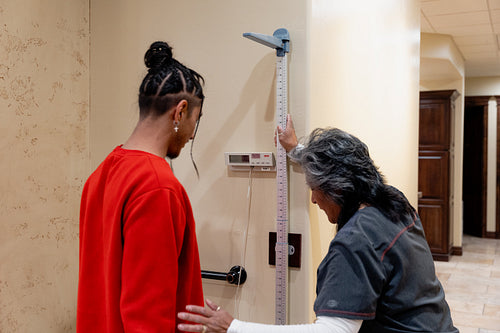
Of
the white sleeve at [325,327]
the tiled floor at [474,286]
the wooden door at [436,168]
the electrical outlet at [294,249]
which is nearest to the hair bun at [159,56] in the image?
the white sleeve at [325,327]

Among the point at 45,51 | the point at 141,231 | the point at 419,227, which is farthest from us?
the point at 45,51

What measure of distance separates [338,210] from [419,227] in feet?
0.77

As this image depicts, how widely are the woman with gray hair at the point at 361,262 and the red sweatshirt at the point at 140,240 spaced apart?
10 cm

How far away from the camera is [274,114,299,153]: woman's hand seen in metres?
1.72

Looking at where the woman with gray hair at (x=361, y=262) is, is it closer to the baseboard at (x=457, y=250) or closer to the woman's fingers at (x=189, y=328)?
the woman's fingers at (x=189, y=328)

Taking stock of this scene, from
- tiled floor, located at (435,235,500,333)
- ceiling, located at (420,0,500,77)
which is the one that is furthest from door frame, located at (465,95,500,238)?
ceiling, located at (420,0,500,77)

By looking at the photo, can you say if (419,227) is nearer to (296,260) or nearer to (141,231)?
(296,260)

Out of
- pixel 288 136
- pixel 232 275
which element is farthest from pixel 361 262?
pixel 232 275

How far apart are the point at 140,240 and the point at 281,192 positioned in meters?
0.78

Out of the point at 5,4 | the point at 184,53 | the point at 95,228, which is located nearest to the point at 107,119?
the point at 184,53

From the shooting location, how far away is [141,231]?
1084mm

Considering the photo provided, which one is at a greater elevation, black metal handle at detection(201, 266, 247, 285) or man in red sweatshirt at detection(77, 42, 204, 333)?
man in red sweatshirt at detection(77, 42, 204, 333)

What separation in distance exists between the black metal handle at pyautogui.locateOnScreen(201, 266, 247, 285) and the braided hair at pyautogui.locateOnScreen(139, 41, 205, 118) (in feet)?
2.70

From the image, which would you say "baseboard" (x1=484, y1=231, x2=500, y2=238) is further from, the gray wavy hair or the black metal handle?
the gray wavy hair
